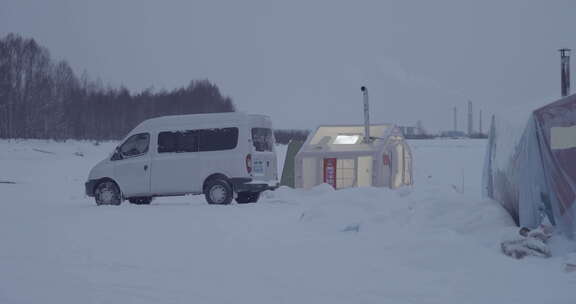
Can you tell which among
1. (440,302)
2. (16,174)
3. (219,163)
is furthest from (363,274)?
(16,174)

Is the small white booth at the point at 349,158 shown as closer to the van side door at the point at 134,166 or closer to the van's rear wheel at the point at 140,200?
the van's rear wheel at the point at 140,200

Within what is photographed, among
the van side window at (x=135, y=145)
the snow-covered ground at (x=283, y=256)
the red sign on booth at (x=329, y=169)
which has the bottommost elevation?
the snow-covered ground at (x=283, y=256)

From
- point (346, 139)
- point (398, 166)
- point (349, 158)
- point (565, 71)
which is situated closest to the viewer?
point (565, 71)

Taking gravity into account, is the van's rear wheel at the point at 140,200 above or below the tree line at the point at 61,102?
below

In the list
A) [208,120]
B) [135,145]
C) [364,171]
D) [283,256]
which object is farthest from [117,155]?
[283,256]

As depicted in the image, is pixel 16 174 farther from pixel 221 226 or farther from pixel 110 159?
pixel 221 226

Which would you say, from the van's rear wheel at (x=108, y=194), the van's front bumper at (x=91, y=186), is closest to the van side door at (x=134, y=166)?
the van's rear wheel at (x=108, y=194)

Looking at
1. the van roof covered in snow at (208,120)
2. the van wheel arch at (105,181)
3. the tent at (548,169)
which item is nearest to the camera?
the tent at (548,169)

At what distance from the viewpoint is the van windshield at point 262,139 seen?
14602 mm

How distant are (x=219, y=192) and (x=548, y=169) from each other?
7.91 m

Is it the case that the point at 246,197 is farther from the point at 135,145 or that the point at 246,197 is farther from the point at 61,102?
the point at 61,102

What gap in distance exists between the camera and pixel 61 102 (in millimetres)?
52875

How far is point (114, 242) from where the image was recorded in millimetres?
8391

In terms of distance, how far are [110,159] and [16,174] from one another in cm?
1555
